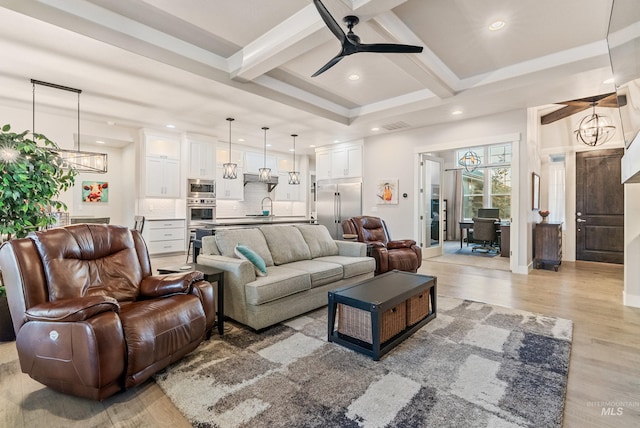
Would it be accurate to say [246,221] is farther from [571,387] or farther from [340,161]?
[571,387]

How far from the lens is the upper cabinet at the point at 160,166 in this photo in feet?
21.5

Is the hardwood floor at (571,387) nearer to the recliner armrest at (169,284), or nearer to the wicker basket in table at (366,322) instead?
the recliner armrest at (169,284)

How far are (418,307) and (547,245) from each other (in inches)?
166

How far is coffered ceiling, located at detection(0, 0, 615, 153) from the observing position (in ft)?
9.66

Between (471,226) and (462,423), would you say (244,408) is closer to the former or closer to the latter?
(462,423)

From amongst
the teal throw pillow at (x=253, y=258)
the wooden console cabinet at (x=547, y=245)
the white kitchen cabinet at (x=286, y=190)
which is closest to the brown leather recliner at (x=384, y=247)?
the teal throw pillow at (x=253, y=258)

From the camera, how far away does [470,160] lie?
9156mm

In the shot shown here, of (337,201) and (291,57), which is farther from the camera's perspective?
(337,201)

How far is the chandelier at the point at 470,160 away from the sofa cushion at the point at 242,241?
24.4ft

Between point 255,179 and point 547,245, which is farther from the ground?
point 255,179

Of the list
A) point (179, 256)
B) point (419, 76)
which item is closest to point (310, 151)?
point (179, 256)

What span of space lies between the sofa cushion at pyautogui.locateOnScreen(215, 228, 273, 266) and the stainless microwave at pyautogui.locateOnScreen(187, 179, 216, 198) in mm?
4231

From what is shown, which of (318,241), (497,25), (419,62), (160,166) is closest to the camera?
(497,25)

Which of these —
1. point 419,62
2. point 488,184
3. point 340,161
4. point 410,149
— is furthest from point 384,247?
point 488,184
